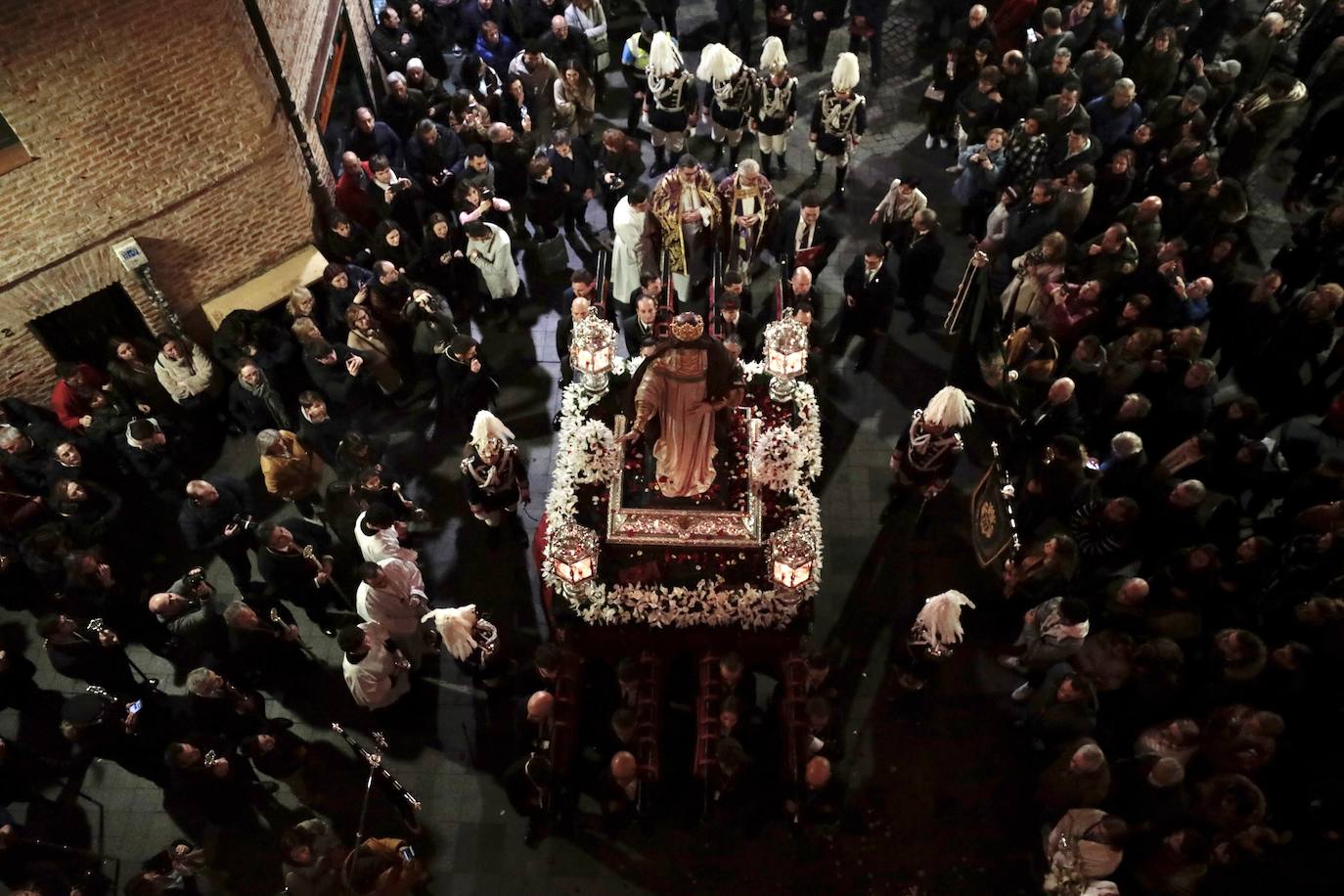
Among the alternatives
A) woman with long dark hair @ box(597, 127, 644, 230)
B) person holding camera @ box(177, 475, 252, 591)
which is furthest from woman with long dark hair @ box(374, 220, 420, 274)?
person holding camera @ box(177, 475, 252, 591)

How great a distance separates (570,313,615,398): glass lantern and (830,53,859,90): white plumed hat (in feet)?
15.7

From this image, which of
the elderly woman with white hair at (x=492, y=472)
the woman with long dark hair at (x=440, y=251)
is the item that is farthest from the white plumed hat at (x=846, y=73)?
the elderly woman with white hair at (x=492, y=472)

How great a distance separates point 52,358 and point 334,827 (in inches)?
248

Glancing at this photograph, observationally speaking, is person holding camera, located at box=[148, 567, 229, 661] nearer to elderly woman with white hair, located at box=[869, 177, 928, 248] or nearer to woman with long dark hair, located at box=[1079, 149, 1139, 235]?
elderly woman with white hair, located at box=[869, 177, 928, 248]

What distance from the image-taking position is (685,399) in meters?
9.02

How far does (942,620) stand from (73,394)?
9.31 meters

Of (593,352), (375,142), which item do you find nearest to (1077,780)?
(593,352)

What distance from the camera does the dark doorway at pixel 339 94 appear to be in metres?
13.4

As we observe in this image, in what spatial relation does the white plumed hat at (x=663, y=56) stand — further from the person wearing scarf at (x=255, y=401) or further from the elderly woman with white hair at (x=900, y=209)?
the person wearing scarf at (x=255, y=401)

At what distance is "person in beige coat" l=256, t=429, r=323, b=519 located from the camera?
32.8ft

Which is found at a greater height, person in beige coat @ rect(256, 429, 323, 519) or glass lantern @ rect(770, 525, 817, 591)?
person in beige coat @ rect(256, 429, 323, 519)

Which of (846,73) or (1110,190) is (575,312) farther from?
(1110,190)

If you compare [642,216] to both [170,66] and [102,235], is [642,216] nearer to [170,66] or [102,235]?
[170,66]

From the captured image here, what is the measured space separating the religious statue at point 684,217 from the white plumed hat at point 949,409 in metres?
3.80
